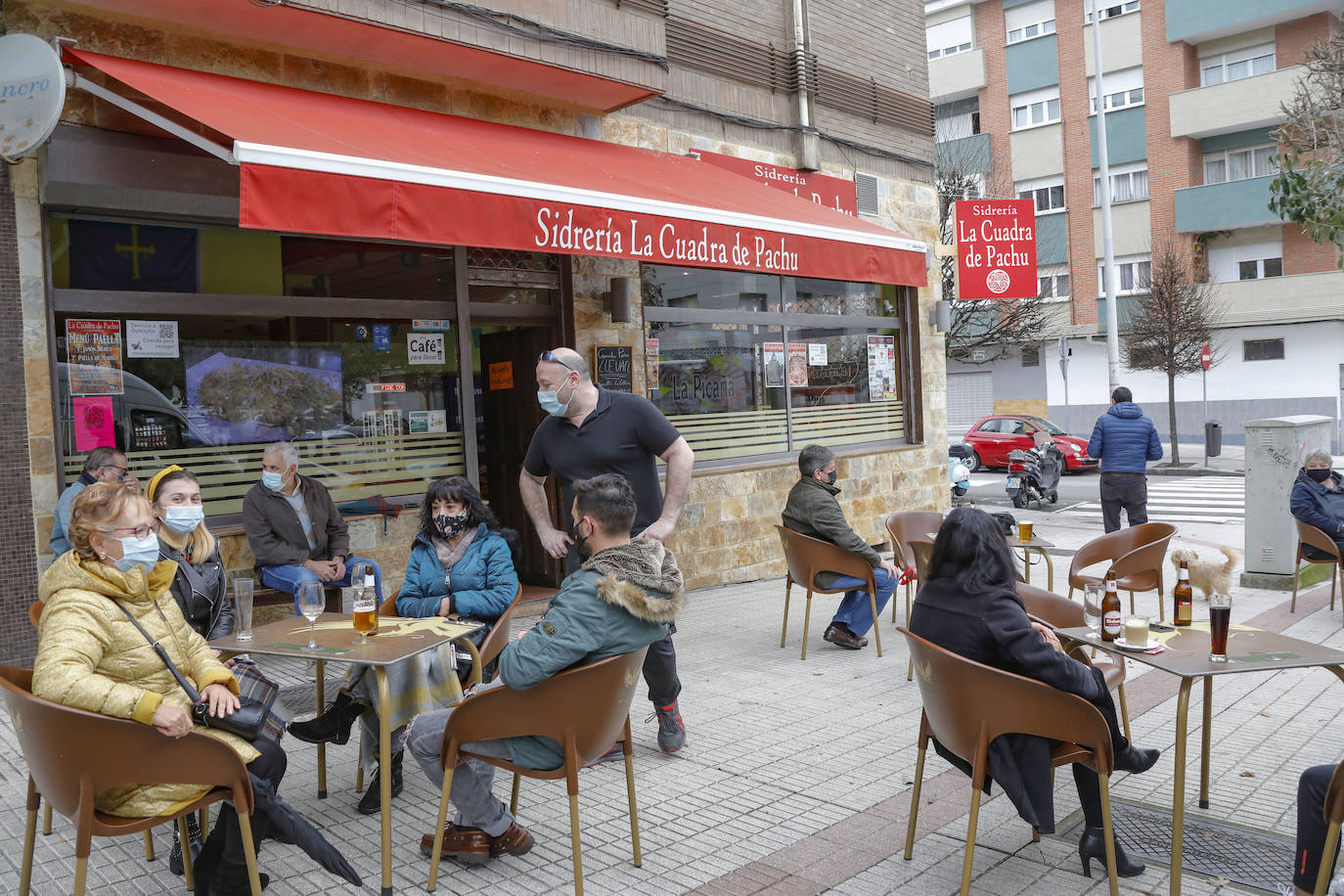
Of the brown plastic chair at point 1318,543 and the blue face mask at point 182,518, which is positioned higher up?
the blue face mask at point 182,518

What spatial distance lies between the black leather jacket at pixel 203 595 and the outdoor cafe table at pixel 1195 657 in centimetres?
326

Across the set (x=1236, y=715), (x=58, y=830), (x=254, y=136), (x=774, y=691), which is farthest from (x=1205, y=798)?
(x=254, y=136)

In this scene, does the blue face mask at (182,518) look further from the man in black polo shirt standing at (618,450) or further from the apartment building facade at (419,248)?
the apartment building facade at (419,248)

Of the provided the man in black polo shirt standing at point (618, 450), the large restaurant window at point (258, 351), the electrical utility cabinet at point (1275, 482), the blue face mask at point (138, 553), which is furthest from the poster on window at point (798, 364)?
the blue face mask at point (138, 553)

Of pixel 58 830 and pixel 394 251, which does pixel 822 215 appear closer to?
pixel 394 251

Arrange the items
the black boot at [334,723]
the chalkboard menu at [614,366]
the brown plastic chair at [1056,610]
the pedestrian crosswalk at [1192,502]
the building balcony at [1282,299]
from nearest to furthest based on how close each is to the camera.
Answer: the black boot at [334,723]
the brown plastic chair at [1056,610]
the chalkboard menu at [614,366]
the pedestrian crosswalk at [1192,502]
the building balcony at [1282,299]

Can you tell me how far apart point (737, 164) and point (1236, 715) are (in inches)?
260

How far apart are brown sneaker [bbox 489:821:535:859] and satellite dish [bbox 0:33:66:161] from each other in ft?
14.0

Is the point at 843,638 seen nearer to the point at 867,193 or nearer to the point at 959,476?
the point at 867,193

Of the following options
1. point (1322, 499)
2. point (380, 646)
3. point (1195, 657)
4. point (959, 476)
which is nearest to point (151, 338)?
point (380, 646)

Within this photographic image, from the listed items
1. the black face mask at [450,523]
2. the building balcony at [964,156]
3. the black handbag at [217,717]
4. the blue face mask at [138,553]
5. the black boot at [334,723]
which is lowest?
the black boot at [334,723]

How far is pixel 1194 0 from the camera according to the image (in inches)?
1091

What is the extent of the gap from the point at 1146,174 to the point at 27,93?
98.9ft

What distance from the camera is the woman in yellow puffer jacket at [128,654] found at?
2.71 metres
